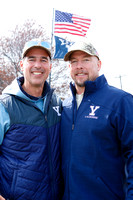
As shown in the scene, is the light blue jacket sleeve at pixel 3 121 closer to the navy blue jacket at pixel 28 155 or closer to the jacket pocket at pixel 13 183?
the navy blue jacket at pixel 28 155

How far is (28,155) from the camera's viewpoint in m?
2.40

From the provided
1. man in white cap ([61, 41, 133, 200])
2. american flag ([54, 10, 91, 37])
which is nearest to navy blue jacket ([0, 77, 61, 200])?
man in white cap ([61, 41, 133, 200])

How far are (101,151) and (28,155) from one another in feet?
2.98

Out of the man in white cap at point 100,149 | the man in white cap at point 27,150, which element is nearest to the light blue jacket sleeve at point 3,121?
the man in white cap at point 27,150

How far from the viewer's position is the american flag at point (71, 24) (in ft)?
35.7

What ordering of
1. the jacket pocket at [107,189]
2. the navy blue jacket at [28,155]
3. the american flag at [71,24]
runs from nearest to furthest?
the jacket pocket at [107,189] < the navy blue jacket at [28,155] < the american flag at [71,24]

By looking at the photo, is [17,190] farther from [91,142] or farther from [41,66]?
[41,66]

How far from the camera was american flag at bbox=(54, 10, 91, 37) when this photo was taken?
10.9 meters

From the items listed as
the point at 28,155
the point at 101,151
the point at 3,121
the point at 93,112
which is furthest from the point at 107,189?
the point at 3,121

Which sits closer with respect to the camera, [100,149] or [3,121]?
[100,149]

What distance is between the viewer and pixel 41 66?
305 centimetres

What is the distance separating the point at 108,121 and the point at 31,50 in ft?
5.48

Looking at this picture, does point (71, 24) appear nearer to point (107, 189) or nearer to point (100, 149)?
point (100, 149)

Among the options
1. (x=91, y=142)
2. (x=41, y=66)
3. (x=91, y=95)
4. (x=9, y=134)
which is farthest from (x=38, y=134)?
(x=41, y=66)
